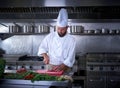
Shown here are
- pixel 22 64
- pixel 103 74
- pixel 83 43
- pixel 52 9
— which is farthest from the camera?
pixel 83 43

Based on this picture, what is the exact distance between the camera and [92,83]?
6465 millimetres

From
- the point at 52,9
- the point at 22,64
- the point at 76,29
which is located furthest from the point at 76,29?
the point at 22,64

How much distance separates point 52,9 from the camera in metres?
6.95

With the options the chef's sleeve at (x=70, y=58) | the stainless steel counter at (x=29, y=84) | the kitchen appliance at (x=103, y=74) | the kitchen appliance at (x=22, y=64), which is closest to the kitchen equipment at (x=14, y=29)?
the kitchen appliance at (x=22, y=64)

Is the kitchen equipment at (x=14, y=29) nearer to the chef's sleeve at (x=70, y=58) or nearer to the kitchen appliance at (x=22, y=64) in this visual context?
the kitchen appliance at (x=22, y=64)

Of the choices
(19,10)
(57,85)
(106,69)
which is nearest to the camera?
(57,85)

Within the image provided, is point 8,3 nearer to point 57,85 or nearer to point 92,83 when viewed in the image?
point 92,83

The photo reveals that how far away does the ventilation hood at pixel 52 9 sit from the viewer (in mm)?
6312

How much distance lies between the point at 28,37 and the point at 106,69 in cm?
235

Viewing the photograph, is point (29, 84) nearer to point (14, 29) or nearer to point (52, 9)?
point (52, 9)

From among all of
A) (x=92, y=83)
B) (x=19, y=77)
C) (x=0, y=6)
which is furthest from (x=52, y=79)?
(x=0, y=6)

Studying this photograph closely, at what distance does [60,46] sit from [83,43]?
2676mm

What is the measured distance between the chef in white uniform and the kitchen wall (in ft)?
8.49

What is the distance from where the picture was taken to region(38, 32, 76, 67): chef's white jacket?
4629 mm
